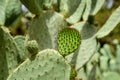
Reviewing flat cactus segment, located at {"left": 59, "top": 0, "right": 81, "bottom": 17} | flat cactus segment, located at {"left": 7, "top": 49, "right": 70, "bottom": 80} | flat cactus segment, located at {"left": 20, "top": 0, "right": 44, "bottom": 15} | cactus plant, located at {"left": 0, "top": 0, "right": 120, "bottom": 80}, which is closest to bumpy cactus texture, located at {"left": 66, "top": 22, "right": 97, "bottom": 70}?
cactus plant, located at {"left": 0, "top": 0, "right": 120, "bottom": 80}

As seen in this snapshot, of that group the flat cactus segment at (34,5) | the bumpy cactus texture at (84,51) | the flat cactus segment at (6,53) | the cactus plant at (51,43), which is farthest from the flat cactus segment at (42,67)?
the bumpy cactus texture at (84,51)

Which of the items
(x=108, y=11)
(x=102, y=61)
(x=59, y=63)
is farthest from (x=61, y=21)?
(x=108, y=11)

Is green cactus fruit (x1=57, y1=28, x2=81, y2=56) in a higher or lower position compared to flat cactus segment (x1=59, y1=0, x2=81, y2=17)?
lower

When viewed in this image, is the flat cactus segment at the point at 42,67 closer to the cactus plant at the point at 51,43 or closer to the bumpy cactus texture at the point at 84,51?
the cactus plant at the point at 51,43

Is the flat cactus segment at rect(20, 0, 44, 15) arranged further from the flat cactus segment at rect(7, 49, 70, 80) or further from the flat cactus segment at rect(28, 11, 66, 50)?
the flat cactus segment at rect(7, 49, 70, 80)

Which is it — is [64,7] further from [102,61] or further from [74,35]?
[102,61]
